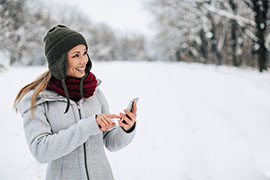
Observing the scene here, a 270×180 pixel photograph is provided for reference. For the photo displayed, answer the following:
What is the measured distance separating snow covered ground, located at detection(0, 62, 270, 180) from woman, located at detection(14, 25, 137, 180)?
106 inches

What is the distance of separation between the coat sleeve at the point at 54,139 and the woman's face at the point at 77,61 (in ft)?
1.40

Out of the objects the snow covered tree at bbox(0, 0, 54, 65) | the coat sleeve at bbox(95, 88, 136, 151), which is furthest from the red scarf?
the snow covered tree at bbox(0, 0, 54, 65)

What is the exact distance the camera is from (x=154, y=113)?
6.85 metres

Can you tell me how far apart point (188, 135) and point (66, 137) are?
14.9 feet

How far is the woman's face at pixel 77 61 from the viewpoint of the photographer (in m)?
1.54

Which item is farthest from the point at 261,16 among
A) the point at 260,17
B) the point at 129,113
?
the point at 129,113

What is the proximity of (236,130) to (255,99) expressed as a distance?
1788mm

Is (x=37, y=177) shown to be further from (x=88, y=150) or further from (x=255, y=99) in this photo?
(x=255, y=99)

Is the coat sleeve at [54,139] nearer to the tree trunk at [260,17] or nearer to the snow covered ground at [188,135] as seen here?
the snow covered ground at [188,135]

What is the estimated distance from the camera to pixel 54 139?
1.33m

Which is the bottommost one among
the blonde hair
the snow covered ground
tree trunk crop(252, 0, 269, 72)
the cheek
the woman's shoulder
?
the snow covered ground

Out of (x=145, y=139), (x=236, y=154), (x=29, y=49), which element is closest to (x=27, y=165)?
(x=145, y=139)

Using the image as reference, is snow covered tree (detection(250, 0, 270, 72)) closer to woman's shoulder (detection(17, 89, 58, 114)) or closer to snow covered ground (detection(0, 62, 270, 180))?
snow covered ground (detection(0, 62, 270, 180))

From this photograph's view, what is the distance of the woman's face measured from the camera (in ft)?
5.06
